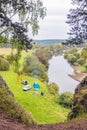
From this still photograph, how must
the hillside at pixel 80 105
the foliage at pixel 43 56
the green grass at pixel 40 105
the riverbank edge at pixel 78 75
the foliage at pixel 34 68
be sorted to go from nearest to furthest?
the hillside at pixel 80 105 < the green grass at pixel 40 105 < the foliage at pixel 34 68 < the riverbank edge at pixel 78 75 < the foliage at pixel 43 56

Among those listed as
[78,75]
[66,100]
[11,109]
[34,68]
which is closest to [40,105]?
[66,100]

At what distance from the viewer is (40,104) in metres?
53.6

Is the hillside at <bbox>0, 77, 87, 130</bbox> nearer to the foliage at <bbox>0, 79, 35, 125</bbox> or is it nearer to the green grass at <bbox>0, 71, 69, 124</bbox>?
the foliage at <bbox>0, 79, 35, 125</bbox>

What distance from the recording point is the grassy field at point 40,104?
44.6 meters

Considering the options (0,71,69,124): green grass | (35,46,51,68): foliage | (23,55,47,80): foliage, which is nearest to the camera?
(0,71,69,124): green grass

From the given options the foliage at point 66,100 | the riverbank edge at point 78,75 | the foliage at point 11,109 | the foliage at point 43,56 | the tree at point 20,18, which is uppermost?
the tree at point 20,18

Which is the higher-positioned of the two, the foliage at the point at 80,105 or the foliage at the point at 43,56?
the foliage at the point at 80,105

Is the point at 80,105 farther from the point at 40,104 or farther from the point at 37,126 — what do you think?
the point at 40,104

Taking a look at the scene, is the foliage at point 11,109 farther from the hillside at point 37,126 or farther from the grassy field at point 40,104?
the grassy field at point 40,104

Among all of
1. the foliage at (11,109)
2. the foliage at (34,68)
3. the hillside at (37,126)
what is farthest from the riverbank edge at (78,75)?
the foliage at (11,109)

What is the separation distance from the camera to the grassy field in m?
44.6

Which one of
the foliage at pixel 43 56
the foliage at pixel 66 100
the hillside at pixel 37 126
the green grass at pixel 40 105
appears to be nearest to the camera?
the hillside at pixel 37 126

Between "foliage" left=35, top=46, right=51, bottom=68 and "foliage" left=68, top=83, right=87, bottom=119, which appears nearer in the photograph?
"foliage" left=68, top=83, right=87, bottom=119

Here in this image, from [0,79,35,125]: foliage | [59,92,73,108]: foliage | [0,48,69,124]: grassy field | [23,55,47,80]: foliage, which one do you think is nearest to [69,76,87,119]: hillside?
[0,79,35,125]: foliage
